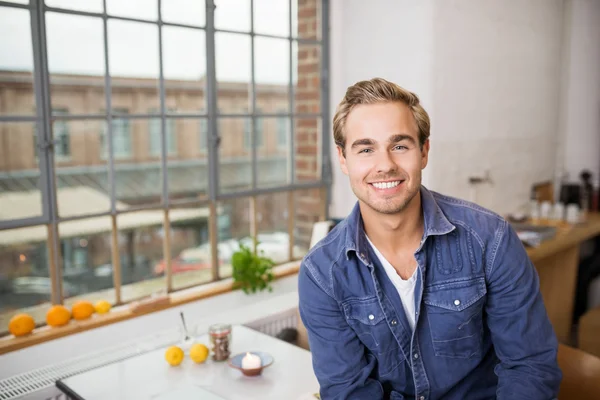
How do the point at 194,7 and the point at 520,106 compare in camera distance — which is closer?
the point at 194,7

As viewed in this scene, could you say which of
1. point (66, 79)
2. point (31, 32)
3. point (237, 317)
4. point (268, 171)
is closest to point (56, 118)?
point (31, 32)

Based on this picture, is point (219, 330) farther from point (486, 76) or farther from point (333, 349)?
point (486, 76)

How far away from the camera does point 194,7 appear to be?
2.64m

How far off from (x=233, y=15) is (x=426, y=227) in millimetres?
1714

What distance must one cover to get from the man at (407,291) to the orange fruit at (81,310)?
3.66 feet

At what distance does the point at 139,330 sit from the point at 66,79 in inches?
892

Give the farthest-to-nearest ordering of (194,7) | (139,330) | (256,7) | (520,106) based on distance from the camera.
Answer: (520,106) < (256,7) < (194,7) < (139,330)

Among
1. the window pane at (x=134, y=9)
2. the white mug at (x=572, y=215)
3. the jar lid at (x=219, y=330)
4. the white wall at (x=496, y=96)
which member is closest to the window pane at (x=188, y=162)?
the white wall at (x=496, y=96)

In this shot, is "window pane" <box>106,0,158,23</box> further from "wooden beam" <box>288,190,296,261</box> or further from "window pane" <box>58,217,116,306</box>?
"window pane" <box>58,217,116,306</box>

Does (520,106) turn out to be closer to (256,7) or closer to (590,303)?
(590,303)

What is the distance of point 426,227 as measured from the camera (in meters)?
1.59

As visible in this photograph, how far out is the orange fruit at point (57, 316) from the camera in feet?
7.19

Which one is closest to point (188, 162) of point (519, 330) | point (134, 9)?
point (134, 9)

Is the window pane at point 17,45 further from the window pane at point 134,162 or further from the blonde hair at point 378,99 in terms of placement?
the window pane at point 134,162
